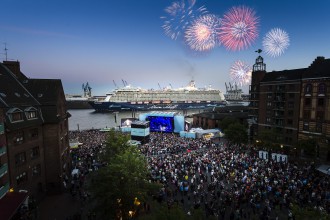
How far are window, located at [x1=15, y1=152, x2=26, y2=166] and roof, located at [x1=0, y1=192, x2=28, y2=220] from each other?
3.80m

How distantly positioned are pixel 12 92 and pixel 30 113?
3.34 m

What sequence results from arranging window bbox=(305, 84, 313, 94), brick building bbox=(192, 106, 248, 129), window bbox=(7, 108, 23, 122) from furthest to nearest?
brick building bbox=(192, 106, 248, 129) → window bbox=(305, 84, 313, 94) → window bbox=(7, 108, 23, 122)

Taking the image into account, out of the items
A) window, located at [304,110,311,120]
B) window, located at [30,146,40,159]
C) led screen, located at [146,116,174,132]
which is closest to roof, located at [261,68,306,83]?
window, located at [304,110,311,120]

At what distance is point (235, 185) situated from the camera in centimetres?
2566

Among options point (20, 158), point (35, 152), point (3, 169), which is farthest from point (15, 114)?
point (3, 169)

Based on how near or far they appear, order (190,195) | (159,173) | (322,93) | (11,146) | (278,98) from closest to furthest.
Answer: (11,146)
(190,195)
(159,173)
(322,93)
(278,98)

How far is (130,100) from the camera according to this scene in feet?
639

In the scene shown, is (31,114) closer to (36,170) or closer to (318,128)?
(36,170)

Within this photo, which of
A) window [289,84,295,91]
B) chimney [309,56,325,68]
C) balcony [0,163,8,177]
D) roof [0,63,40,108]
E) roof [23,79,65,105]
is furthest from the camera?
window [289,84,295,91]

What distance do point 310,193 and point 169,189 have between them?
15.6 m

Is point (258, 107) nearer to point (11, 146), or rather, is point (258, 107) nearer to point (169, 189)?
point (169, 189)

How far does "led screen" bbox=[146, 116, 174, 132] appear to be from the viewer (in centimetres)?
6919

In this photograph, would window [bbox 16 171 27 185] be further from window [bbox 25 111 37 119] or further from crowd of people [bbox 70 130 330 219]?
window [bbox 25 111 37 119]

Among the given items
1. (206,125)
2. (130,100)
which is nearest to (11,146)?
(206,125)
